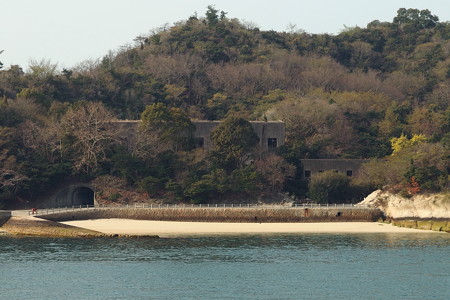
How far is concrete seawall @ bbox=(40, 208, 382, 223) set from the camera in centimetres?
7950

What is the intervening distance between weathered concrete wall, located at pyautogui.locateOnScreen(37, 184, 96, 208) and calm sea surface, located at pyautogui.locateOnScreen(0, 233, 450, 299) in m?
15.4

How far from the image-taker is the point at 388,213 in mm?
79938

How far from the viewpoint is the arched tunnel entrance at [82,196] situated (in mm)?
87438

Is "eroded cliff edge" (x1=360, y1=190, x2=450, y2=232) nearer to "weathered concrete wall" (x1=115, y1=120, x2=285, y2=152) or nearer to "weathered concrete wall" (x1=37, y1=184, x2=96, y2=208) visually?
"weathered concrete wall" (x1=115, y1=120, x2=285, y2=152)

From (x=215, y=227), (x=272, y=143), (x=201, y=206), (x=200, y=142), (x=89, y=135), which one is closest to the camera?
(x=215, y=227)

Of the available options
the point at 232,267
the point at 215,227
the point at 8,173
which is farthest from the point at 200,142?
the point at 232,267

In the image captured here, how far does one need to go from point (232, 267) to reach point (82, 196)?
34383mm

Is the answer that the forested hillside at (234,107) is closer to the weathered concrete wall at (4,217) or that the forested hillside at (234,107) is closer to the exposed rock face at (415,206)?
the exposed rock face at (415,206)

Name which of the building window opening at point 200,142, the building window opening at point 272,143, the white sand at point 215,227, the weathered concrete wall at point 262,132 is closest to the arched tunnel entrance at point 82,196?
the white sand at point 215,227

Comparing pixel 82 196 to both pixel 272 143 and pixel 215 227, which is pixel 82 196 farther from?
pixel 272 143

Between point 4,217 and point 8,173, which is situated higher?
point 8,173

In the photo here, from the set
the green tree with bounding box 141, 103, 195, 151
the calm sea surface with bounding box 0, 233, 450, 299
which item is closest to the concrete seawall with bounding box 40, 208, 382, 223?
the calm sea surface with bounding box 0, 233, 450, 299

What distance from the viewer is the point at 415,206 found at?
78562 millimetres

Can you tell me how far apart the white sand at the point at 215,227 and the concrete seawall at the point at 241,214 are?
3.16 feet
